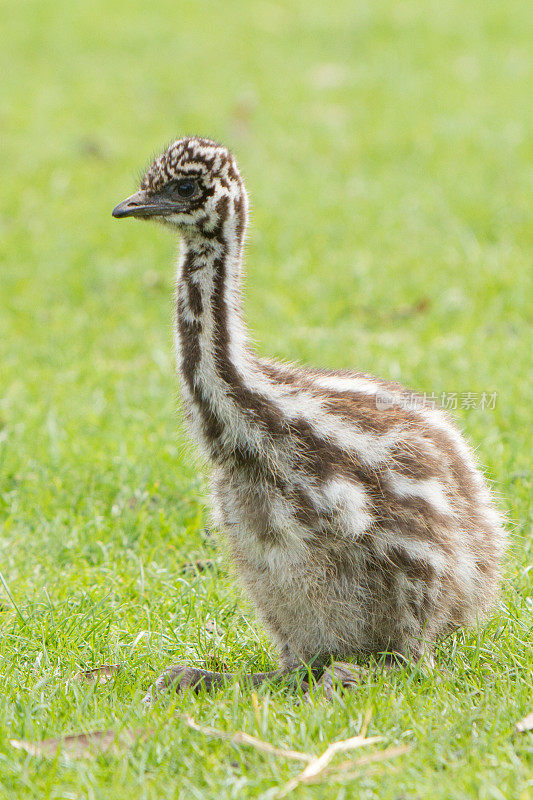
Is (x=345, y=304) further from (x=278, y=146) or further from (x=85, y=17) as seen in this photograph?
(x=85, y=17)

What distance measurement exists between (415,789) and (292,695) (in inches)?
38.1

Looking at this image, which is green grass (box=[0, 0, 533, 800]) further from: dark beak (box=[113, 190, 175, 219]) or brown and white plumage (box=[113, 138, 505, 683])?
dark beak (box=[113, 190, 175, 219])

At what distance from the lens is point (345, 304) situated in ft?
31.6

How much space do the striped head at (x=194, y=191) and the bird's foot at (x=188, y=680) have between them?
1.79 metres

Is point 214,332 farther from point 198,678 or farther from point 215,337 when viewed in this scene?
point 198,678

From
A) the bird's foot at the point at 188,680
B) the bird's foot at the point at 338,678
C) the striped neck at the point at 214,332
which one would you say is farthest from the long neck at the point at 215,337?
the bird's foot at the point at 338,678

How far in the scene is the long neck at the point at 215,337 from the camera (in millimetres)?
4418

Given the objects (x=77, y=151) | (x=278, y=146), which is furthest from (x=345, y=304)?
(x=77, y=151)

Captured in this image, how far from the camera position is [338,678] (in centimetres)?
420

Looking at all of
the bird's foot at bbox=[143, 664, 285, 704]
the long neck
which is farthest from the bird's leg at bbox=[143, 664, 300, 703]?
the long neck

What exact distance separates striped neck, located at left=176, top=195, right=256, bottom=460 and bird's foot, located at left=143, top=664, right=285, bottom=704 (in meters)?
0.87

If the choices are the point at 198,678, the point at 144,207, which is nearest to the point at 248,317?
the point at 144,207

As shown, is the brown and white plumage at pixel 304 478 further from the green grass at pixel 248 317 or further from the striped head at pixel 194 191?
the green grass at pixel 248 317

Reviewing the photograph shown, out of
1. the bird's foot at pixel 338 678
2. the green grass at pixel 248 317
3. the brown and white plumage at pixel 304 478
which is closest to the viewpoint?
the green grass at pixel 248 317
